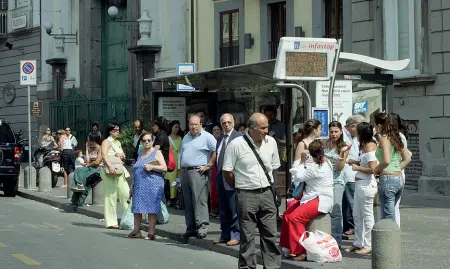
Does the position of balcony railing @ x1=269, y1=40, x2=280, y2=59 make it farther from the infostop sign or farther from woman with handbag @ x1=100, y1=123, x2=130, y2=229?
the infostop sign

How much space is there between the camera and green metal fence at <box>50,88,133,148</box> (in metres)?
38.1

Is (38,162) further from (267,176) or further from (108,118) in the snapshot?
(267,176)

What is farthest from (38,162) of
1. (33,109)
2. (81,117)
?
(81,117)

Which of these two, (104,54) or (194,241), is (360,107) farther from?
(104,54)

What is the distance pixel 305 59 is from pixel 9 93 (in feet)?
120

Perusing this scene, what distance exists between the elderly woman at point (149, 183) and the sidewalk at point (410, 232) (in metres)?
0.52

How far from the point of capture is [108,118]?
38906 millimetres

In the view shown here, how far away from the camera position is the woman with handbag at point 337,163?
45.7 feet

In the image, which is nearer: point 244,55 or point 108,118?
point 244,55

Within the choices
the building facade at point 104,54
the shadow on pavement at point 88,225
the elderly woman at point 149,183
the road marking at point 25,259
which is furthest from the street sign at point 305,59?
the building facade at point 104,54

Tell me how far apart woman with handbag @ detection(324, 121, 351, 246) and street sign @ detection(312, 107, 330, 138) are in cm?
26

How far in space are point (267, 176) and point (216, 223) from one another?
627 centimetres

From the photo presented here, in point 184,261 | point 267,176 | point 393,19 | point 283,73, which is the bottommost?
point 184,261

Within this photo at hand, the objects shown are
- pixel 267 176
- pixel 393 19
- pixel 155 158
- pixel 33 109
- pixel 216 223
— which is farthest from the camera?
pixel 33 109
